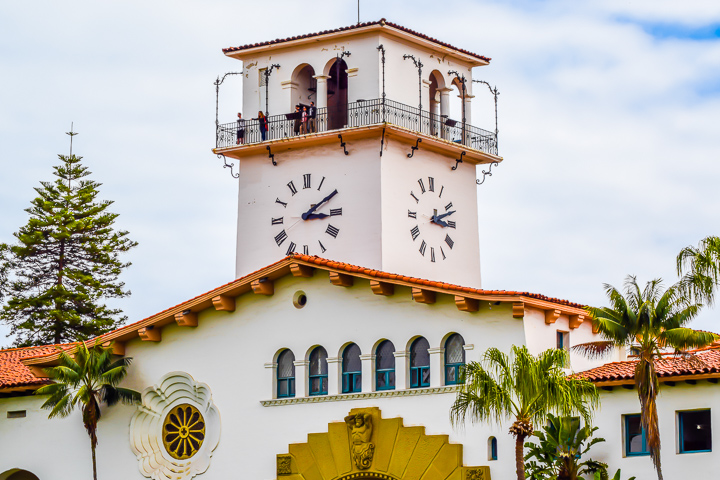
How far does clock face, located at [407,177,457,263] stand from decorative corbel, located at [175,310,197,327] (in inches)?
381

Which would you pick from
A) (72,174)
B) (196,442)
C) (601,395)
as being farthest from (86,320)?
(601,395)

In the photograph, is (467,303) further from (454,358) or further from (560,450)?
(560,450)

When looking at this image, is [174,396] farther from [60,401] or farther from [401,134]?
[401,134]

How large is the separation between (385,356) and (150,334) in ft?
23.3

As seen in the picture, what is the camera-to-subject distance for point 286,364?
44.0m

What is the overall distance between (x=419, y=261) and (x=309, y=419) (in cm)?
1066

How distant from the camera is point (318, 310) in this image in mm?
43469

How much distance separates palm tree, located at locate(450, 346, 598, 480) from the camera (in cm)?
A: 3631

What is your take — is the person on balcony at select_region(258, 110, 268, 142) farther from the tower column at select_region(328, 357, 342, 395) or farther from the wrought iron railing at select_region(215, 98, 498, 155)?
the tower column at select_region(328, 357, 342, 395)

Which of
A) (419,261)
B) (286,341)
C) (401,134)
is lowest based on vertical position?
(286,341)

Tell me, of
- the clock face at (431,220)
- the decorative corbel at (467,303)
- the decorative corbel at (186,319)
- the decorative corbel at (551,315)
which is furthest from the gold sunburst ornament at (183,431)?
the clock face at (431,220)

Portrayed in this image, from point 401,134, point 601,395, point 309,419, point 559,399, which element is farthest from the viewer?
point 401,134

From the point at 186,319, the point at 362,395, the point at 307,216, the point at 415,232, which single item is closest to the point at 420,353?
the point at 362,395

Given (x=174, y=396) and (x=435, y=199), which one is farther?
(x=435, y=199)
